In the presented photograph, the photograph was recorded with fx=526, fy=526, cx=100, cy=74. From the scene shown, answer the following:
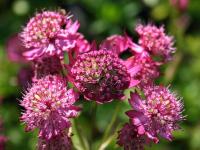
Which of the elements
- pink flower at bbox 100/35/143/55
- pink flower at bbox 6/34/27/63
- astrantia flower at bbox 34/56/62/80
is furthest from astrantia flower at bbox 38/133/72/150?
pink flower at bbox 6/34/27/63

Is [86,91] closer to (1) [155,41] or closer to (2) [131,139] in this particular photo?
(2) [131,139]

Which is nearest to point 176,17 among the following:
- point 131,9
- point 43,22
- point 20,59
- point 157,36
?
point 131,9

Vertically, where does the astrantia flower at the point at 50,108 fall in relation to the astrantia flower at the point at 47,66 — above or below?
below

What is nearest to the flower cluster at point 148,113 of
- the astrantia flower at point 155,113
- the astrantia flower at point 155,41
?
the astrantia flower at point 155,113

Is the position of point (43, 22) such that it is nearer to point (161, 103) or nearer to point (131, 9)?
point (161, 103)

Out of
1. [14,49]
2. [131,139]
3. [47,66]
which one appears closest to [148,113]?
[131,139]

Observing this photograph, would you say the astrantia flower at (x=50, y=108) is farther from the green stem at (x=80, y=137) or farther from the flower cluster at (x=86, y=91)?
the green stem at (x=80, y=137)

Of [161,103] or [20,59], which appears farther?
[20,59]

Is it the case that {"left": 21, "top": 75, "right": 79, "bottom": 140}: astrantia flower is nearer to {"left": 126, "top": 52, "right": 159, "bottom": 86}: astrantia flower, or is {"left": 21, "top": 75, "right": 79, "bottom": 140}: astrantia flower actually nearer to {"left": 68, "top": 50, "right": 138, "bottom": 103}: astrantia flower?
{"left": 68, "top": 50, "right": 138, "bottom": 103}: astrantia flower

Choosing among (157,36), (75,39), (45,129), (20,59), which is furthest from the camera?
(20,59)
